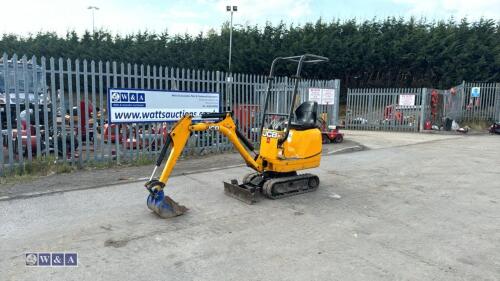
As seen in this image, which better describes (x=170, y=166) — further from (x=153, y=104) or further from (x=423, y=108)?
(x=423, y=108)

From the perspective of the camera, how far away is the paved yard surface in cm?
362

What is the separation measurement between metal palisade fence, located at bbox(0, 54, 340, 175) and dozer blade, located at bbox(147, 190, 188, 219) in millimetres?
3574

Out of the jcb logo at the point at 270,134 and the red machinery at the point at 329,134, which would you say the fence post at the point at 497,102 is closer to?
the red machinery at the point at 329,134

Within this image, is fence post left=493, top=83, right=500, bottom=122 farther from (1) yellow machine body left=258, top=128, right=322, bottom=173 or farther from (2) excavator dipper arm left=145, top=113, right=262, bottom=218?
(2) excavator dipper arm left=145, top=113, right=262, bottom=218

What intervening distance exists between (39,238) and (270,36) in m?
34.0

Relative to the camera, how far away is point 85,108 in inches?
315

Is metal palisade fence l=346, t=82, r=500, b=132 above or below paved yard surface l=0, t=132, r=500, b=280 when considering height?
above

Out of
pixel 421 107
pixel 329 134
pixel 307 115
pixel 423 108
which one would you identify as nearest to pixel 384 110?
pixel 421 107

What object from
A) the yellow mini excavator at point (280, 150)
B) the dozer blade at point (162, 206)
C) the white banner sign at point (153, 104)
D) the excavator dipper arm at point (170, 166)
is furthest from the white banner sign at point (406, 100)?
the dozer blade at point (162, 206)

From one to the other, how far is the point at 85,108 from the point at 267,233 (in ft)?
17.6

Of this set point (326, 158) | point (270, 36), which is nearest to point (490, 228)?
point (326, 158)

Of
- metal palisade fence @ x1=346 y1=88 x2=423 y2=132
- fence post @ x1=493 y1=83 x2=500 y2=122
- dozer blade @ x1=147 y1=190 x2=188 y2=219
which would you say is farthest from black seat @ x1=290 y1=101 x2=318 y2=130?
fence post @ x1=493 y1=83 x2=500 y2=122

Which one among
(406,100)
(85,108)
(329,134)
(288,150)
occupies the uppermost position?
(406,100)

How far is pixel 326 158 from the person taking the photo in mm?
10375
